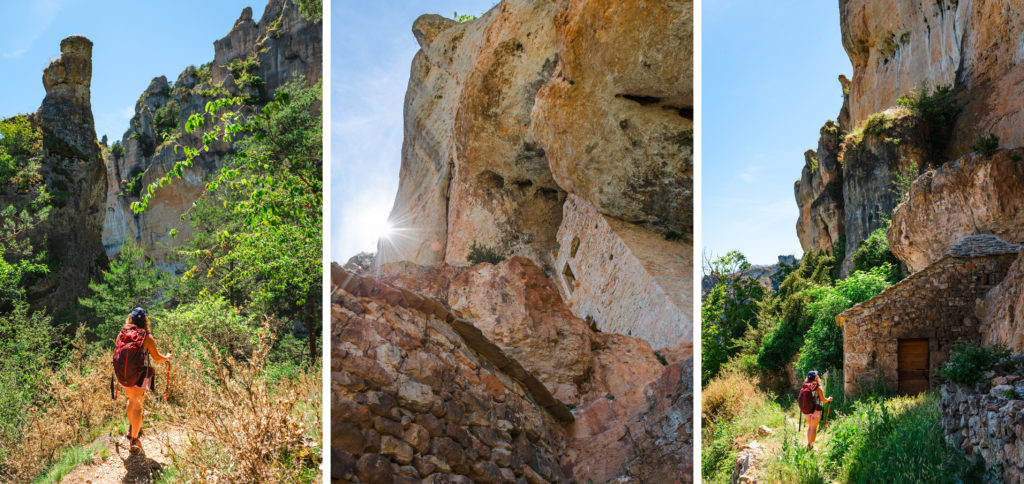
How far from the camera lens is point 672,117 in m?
3.51

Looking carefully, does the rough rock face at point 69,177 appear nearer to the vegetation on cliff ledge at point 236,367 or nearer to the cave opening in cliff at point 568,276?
the vegetation on cliff ledge at point 236,367

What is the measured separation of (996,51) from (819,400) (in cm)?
866

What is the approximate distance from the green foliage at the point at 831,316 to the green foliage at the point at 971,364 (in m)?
3.28

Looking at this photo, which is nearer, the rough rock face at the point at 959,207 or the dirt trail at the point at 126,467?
the dirt trail at the point at 126,467

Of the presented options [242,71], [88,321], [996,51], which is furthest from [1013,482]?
[242,71]

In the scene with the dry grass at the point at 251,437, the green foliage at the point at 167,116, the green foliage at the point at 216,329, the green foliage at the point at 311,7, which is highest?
the green foliage at the point at 167,116

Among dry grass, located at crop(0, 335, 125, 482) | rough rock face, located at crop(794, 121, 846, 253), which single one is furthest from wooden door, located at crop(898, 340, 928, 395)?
rough rock face, located at crop(794, 121, 846, 253)

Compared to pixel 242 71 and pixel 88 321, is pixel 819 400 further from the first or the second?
pixel 242 71

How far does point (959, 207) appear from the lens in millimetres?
7598

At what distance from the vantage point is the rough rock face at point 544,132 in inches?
137

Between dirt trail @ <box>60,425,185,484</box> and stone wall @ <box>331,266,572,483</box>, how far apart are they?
2167 millimetres

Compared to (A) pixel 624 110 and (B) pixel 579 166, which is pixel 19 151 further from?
(A) pixel 624 110

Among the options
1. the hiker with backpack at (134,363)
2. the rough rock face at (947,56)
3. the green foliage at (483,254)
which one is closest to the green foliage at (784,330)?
the rough rock face at (947,56)

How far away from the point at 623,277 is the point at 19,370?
32.0 feet
